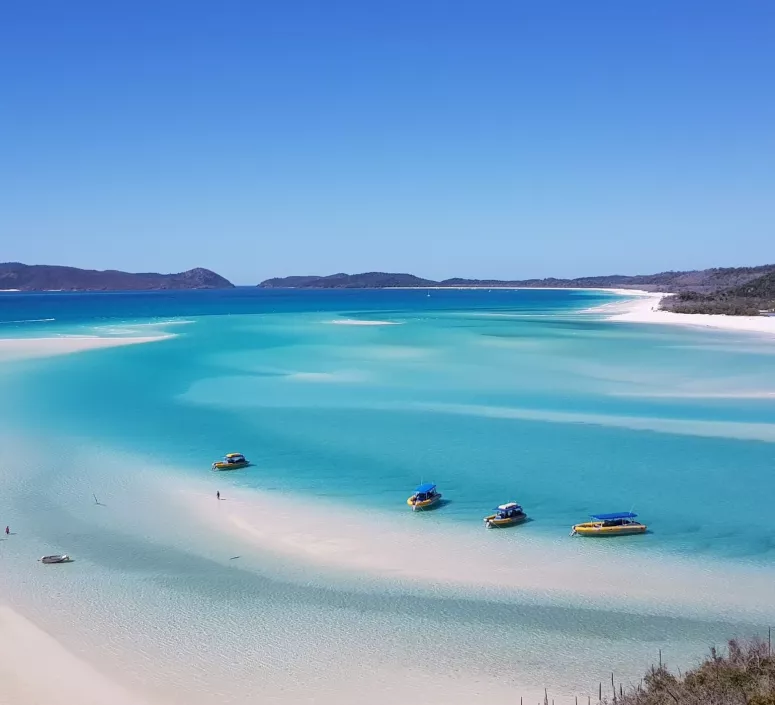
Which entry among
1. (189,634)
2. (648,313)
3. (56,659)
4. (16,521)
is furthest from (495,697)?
(648,313)

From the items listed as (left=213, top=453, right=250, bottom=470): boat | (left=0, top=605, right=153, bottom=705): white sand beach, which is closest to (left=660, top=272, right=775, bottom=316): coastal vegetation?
(left=213, top=453, right=250, bottom=470): boat

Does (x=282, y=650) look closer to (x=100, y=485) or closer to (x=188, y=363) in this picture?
(x=100, y=485)

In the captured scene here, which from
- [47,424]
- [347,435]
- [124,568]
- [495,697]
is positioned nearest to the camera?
[495,697]

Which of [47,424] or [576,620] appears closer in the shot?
[576,620]

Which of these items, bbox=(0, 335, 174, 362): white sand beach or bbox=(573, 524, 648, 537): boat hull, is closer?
bbox=(573, 524, 648, 537): boat hull

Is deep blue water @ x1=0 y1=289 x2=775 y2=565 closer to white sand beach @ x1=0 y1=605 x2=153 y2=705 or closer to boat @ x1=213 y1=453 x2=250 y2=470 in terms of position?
boat @ x1=213 y1=453 x2=250 y2=470

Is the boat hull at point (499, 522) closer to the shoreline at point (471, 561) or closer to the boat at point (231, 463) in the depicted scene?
the shoreline at point (471, 561)
